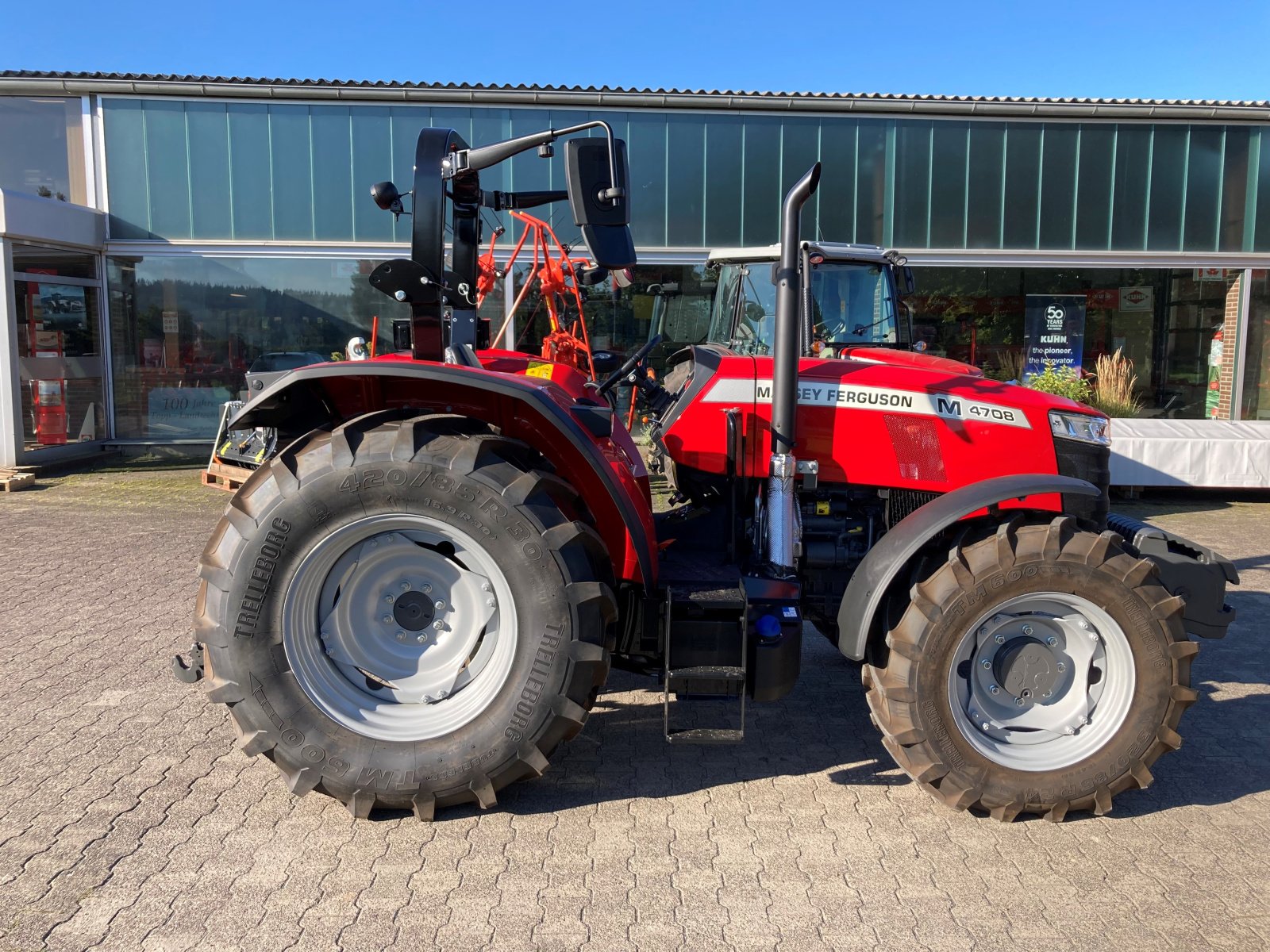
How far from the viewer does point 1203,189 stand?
40.4 feet

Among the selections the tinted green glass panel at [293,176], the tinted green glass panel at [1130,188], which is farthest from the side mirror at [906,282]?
the tinted green glass panel at [293,176]

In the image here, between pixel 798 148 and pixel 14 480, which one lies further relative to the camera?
pixel 798 148

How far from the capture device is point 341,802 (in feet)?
10.2

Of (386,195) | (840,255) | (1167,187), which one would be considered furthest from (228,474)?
(1167,187)

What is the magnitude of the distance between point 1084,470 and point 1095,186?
10410mm

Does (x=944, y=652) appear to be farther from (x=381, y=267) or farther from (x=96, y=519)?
(x=96, y=519)

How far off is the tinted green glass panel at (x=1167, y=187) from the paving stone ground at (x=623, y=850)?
1001 cm

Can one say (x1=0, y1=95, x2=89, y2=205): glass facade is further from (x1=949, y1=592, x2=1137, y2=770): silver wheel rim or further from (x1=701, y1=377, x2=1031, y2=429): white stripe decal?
(x1=949, y1=592, x2=1137, y2=770): silver wheel rim

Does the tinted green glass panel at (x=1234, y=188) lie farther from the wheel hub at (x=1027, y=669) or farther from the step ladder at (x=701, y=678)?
the step ladder at (x=701, y=678)

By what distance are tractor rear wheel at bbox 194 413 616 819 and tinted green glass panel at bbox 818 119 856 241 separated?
980 centimetres

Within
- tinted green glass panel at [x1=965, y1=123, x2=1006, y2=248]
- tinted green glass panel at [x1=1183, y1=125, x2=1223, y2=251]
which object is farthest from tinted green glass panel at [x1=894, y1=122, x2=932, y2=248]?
tinted green glass panel at [x1=1183, y1=125, x2=1223, y2=251]

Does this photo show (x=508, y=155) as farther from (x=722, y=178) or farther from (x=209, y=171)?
(x=209, y=171)

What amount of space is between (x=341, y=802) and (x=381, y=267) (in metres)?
1.77

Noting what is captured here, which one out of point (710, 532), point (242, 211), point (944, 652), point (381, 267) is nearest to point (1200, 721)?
point (944, 652)
